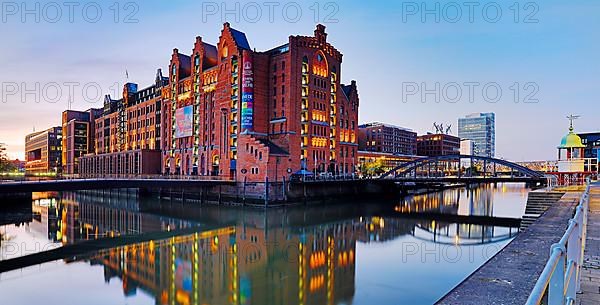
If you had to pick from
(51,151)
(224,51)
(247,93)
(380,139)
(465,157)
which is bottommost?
(465,157)

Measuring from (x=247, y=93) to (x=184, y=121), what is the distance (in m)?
20.7

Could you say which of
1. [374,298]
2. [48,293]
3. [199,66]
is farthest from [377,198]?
[48,293]

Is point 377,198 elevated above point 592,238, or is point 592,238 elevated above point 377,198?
point 592,238

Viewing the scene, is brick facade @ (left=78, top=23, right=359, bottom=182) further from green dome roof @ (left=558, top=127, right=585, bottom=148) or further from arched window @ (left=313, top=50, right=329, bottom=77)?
green dome roof @ (left=558, top=127, right=585, bottom=148)

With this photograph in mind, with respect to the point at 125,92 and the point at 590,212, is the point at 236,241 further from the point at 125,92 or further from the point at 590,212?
the point at 125,92

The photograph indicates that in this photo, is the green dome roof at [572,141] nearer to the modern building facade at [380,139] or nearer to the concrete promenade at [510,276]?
the concrete promenade at [510,276]

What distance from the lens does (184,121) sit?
74.7 metres

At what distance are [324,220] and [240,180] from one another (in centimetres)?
1928

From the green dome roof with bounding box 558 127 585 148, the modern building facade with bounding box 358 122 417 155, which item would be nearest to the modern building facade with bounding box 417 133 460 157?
the modern building facade with bounding box 358 122 417 155

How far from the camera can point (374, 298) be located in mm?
17297

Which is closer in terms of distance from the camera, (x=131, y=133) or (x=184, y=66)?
(x=184, y=66)

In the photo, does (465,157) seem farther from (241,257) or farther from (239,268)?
(239,268)

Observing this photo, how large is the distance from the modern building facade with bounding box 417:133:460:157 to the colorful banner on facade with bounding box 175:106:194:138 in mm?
131640

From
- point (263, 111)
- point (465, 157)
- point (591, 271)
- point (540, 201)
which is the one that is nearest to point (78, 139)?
point (263, 111)
